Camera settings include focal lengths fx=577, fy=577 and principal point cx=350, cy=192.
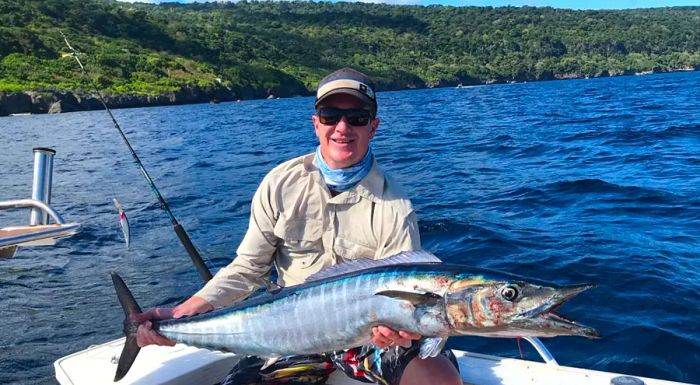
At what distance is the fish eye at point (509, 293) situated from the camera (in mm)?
2281

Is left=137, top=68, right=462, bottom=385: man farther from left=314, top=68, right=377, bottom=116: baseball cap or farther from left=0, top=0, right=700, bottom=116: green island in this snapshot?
left=0, top=0, right=700, bottom=116: green island

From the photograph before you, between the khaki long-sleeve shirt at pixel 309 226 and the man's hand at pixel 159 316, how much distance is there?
6 cm

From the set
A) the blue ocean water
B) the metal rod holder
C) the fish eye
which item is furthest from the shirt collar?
the metal rod holder

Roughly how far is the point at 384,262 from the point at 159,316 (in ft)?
4.71

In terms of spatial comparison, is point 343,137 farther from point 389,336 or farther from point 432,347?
point 432,347

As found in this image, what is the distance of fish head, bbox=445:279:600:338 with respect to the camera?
2197 mm

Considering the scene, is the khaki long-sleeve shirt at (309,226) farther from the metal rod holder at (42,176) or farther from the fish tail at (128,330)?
the metal rod holder at (42,176)

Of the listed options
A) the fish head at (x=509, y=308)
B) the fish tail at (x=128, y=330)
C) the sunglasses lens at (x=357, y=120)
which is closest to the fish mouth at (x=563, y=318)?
the fish head at (x=509, y=308)

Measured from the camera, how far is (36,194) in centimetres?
643

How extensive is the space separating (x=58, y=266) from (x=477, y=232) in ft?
20.6

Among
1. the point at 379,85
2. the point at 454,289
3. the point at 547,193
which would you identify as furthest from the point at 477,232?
the point at 379,85

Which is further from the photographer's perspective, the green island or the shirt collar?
the green island

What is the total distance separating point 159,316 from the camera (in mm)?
3320

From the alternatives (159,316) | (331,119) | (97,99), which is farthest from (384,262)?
(97,99)
